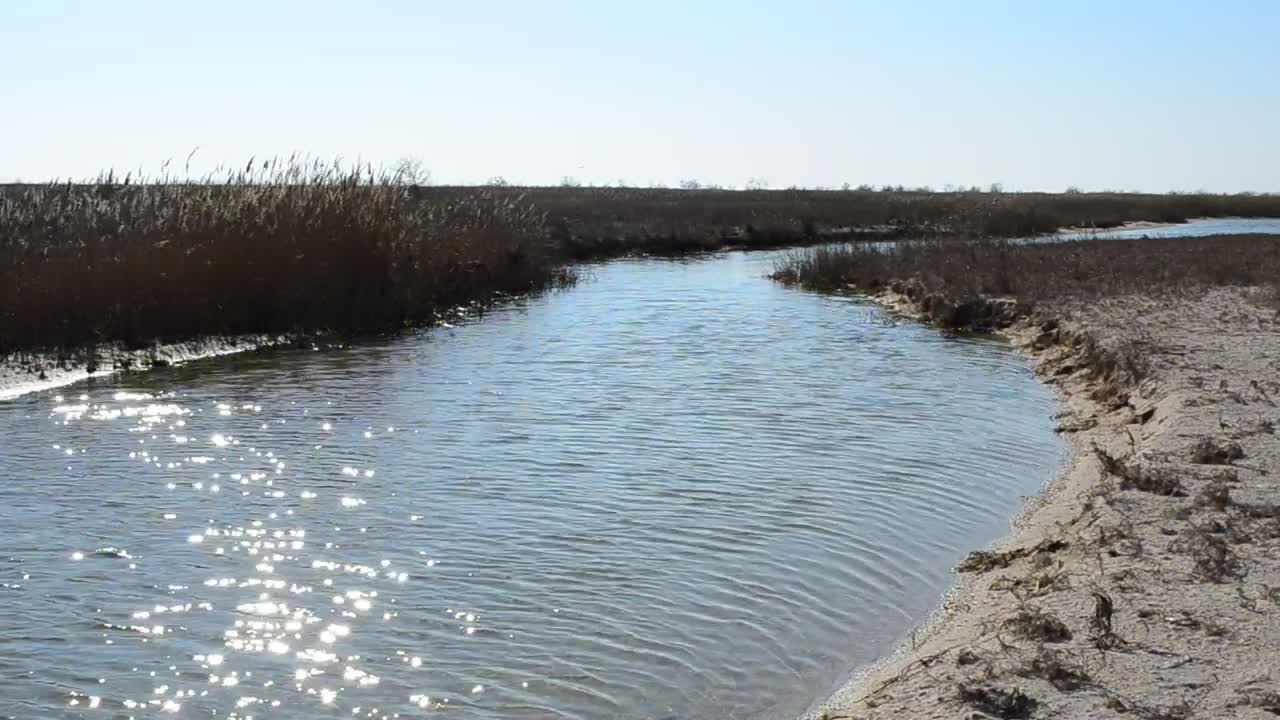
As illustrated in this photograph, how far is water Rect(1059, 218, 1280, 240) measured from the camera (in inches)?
2058

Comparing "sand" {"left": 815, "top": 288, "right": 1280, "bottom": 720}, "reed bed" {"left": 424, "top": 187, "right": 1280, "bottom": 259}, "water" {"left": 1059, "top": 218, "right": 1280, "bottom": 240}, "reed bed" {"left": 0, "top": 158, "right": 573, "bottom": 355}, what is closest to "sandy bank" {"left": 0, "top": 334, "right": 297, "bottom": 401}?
"reed bed" {"left": 0, "top": 158, "right": 573, "bottom": 355}

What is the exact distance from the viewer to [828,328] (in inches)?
903

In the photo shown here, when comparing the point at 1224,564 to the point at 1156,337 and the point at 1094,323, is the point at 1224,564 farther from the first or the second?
the point at 1094,323

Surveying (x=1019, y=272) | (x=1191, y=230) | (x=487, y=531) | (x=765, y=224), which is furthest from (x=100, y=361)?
(x=1191, y=230)

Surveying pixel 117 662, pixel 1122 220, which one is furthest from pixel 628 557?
pixel 1122 220

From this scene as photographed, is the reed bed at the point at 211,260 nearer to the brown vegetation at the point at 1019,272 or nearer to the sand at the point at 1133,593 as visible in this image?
the brown vegetation at the point at 1019,272

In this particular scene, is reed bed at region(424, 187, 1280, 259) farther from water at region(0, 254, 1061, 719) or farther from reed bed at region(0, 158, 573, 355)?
water at region(0, 254, 1061, 719)

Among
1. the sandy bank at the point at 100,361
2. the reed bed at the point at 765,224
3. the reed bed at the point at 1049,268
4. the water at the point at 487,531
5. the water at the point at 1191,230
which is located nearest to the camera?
the water at the point at 487,531

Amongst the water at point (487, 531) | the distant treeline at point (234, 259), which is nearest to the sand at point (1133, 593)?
the water at point (487, 531)

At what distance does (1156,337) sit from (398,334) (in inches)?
438

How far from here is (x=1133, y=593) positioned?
6578mm

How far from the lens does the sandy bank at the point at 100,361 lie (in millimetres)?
15367

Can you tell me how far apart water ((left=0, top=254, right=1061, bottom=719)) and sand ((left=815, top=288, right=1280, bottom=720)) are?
0.50 meters

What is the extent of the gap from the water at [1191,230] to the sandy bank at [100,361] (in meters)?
34.8
